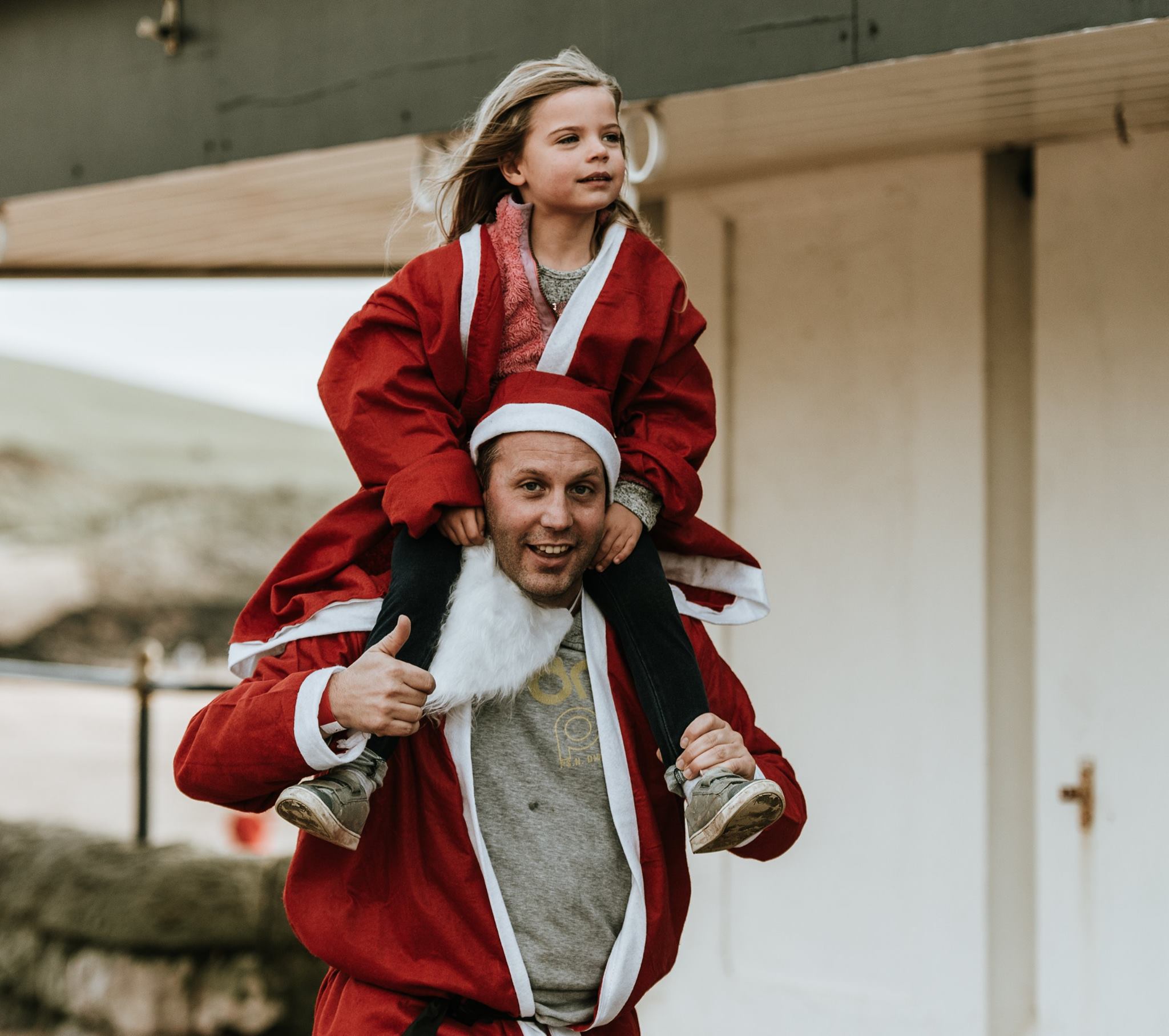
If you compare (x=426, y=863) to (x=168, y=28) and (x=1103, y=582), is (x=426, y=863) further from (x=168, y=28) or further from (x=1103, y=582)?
(x=168, y=28)

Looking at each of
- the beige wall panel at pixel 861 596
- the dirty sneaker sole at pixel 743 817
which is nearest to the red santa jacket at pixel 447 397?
the dirty sneaker sole at pixel 743 817

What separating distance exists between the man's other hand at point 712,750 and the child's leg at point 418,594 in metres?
0.44

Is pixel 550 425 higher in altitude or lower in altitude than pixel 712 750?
higher

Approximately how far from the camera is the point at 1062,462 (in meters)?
3.61

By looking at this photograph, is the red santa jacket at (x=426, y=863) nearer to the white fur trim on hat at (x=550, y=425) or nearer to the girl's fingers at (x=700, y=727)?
the girl's fingers at (x=700, y=727)

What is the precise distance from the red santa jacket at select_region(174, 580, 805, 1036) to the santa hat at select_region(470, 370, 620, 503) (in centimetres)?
31

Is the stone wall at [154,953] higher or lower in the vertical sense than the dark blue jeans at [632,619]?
lower

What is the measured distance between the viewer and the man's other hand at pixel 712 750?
2.16m

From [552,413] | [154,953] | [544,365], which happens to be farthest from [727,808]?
[154,953]

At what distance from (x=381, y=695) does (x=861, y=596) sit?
82.6 inches

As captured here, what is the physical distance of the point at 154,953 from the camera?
16.6ft

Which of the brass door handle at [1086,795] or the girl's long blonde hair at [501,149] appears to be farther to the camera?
the brass door handle at [1086,795]

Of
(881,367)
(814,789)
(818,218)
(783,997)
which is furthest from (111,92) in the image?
(783,997)

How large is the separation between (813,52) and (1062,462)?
4.14 feet
